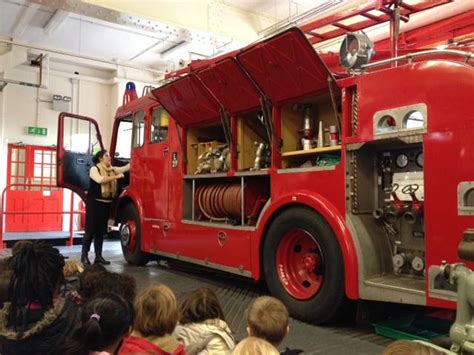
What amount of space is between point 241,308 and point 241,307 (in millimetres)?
35

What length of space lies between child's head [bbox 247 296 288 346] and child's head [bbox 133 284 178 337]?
368 millimetres

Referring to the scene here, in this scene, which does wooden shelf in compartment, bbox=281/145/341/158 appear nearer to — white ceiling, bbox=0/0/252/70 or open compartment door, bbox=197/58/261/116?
open compartment door, bbox=197/58/261/116

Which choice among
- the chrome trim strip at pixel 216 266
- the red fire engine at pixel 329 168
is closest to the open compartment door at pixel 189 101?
the red fire engine at pixel 329 168

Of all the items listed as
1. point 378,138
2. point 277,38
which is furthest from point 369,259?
point 277,38

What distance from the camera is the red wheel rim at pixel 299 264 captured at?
12.8 feet

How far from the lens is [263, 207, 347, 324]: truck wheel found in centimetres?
356

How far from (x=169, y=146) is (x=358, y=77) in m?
3.13

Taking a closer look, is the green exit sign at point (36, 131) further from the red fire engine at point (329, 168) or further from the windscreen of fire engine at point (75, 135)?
the red fire engine at point (329, 168)

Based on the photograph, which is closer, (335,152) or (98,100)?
(335,152)

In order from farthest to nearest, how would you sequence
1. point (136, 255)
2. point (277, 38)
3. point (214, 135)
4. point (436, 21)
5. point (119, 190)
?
point (119, 190) < point (136, 255) < point (214, 135) < point (436, 21) < point (277, 38)

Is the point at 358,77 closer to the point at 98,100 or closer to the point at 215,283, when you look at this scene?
the point at 215,283

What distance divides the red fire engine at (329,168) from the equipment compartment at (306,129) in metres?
0.01

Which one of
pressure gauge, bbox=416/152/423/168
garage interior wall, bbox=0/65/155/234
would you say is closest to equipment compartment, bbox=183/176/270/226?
pressure gauge, bbox=416/152/423/168

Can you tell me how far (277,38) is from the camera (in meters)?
3.79
